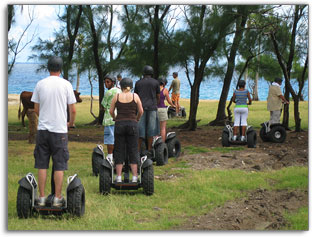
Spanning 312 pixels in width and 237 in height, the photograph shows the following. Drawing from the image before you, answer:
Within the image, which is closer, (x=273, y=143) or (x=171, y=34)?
(x=273, y=143)

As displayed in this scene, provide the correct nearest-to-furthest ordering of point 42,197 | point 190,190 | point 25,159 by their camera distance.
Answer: point 42,197 < point 190,190 < point 25,159

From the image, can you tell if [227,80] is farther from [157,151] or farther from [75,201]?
[75,201]

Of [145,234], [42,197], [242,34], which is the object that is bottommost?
[145,234]

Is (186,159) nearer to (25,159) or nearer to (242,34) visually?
(25,159)

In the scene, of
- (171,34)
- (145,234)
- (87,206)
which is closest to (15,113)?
(171,34)

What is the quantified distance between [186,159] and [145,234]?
13.3 ft

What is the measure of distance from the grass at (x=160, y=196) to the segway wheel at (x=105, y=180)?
0.09 meters

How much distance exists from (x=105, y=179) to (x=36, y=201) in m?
1.24

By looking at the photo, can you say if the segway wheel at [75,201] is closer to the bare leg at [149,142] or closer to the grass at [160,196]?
the grass at [160,196]

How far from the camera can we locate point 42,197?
4.95 m

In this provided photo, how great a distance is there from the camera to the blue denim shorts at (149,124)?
7.70 meters

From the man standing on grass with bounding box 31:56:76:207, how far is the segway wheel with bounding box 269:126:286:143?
6903mm

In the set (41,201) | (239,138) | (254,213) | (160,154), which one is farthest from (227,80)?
(41,201)

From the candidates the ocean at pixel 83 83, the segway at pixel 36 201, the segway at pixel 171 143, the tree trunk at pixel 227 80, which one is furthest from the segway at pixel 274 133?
the segway at pixel 36 201
